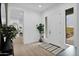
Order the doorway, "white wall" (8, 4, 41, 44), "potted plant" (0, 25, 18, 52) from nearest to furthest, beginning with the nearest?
"potted plant" (0, 25, 18, 52), the doorway, "white wall" (8, 4, 41, 44)

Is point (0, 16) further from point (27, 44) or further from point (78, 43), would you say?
point (78, 43)

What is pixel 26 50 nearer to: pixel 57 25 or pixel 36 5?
pixel 57 25

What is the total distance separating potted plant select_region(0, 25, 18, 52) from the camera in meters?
3.02

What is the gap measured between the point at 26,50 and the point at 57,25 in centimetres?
91

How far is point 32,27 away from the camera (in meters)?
3.37

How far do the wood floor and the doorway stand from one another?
0.55 m

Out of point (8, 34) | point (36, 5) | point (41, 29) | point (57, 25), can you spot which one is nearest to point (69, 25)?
point (57, 25)

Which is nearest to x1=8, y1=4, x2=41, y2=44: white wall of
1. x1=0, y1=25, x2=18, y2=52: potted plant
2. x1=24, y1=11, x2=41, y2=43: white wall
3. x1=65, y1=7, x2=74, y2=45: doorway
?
x1=24, y1=11, x2=41, y2=43: white wall

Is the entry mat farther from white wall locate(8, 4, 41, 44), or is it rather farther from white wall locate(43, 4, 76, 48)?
white wall locate(8, 4, 41, 44)

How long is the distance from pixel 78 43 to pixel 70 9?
77 cm

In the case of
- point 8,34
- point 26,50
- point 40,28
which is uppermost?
point 40,28

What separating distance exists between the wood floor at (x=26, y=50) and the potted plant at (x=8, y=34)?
185 millimetres

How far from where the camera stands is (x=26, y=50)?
3291mm

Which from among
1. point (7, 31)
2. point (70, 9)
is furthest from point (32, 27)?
point (70, 9)
